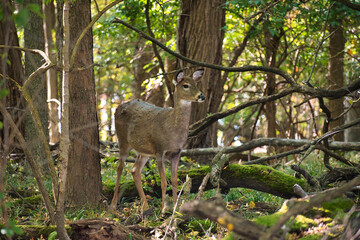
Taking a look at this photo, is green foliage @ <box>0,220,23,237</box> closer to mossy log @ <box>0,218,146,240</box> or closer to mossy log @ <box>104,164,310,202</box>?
mossy log @ <box>0,218,146,240</box>

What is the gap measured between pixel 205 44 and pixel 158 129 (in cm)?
331

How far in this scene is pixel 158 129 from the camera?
674 centimetres

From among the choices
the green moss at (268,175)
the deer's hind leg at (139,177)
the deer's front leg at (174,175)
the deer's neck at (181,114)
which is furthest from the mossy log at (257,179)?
the deer's neck at (181,114)

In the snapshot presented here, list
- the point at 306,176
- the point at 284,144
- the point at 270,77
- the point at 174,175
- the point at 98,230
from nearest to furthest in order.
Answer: the point at 98,230
the point at 306,176
the point at 174,175
the point at 284,144
the point at 270,77

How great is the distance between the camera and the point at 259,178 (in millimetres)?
5980

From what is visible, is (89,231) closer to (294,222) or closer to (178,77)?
(294,222)

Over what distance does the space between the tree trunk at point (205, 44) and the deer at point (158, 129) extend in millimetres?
2466

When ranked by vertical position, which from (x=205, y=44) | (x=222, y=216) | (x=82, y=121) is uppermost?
(x=205, y=44)

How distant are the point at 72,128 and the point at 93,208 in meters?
1.09

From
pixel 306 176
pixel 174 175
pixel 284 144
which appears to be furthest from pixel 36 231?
pixel 284 144

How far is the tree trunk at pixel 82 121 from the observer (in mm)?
5848

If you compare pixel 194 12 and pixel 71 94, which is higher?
pixel 194 12

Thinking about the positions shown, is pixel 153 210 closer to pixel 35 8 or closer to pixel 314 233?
pixel 314 233

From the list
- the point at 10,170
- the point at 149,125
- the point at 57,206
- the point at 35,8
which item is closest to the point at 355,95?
the point at 149,125
